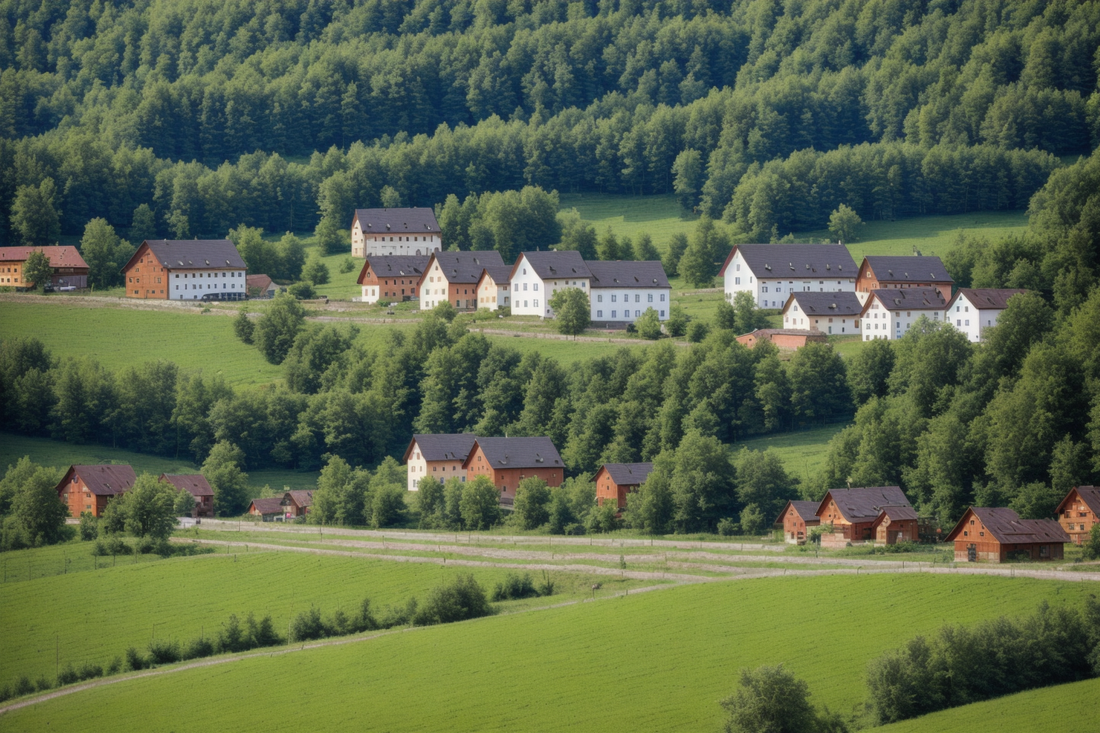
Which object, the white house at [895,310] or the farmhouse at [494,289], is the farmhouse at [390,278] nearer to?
the farmhouse at [494,289]

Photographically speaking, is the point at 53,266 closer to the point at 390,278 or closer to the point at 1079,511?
the point at 390,278

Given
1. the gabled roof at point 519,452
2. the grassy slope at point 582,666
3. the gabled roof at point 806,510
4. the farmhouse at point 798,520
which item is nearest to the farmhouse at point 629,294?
the gabled roof at point 519,452

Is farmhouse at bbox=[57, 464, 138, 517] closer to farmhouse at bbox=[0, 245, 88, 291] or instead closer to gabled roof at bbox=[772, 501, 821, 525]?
gabled roof at bbox=[772, 501, 821, 525]

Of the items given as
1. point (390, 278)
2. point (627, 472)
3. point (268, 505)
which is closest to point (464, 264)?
point (390, 278)

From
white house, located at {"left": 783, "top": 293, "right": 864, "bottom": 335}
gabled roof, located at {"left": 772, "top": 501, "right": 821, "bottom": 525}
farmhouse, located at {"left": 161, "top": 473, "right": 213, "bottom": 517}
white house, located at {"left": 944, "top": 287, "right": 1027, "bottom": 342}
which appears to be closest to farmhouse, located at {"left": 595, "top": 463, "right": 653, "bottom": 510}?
gabled roof, located at {"left": 772, "top": 501, "right": 821, "bottom": 525}

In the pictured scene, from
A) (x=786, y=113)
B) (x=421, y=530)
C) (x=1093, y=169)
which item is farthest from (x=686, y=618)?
(x=786, y=113)

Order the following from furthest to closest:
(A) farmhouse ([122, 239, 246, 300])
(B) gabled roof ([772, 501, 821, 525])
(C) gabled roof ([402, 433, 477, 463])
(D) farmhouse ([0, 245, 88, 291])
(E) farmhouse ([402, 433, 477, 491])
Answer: (D) farmhouse ([0, 245, 88, 291])
(A) farmhouse ([122, 239, 246, 300])
(C) gabled roof ([402, 433, 477, 463])
(E) farmhouse ([402, 433, 477, 491])
(B) gabled roof ([772, 501, 821, 525])
